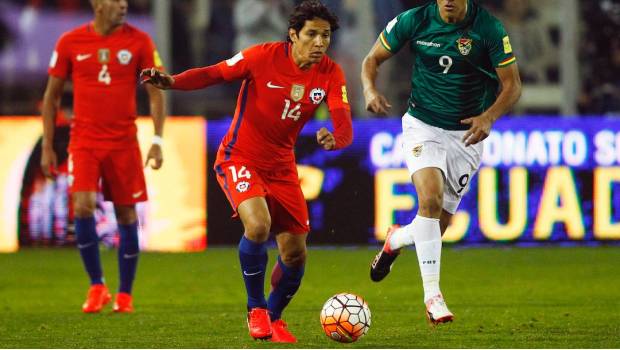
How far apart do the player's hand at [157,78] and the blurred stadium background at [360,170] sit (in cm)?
238

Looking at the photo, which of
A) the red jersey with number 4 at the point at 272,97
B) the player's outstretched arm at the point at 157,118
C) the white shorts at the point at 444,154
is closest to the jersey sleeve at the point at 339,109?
the red jersey with number 4 at the point at 272,97

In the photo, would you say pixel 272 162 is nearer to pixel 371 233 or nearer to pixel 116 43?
pixel 116 43

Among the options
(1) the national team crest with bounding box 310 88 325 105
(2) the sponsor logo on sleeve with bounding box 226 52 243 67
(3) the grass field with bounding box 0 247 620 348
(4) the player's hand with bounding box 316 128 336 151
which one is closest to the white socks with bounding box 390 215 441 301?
(3) the grass field with bounding box 0 247 620 348

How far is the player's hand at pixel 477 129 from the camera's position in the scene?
7.77 m

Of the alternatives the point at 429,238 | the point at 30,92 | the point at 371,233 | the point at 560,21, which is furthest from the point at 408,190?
the point at 429,238

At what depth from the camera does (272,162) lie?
7.89 metres

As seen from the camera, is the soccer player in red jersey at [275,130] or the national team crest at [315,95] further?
the national team crest at [315,95]

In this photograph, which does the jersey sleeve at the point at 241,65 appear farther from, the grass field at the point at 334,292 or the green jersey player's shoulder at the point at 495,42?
the grass field at the point at 334,292

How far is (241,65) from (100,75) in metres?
2.08

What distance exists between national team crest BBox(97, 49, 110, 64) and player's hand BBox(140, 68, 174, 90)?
2004mm

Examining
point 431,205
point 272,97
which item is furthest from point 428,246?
point 272,97

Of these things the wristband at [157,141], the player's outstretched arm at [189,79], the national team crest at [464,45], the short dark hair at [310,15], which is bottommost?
the wristband at [157,141]

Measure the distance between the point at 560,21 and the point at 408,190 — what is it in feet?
9.82

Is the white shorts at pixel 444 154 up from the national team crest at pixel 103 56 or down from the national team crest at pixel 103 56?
down
